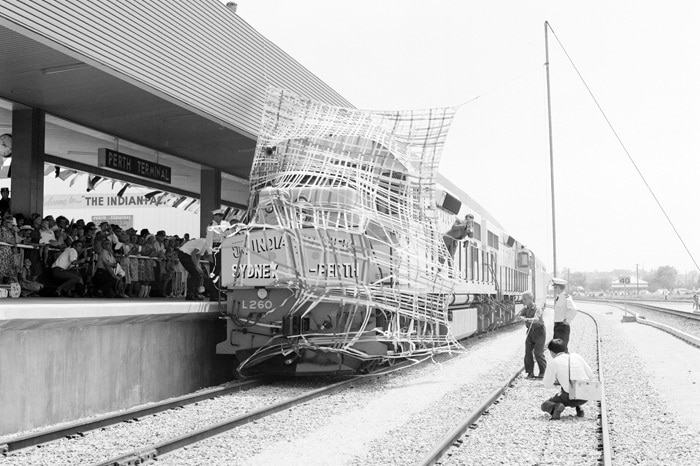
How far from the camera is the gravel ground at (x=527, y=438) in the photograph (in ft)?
23.0

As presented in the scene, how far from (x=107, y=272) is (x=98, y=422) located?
6150 mm

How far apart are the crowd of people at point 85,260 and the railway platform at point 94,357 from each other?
167cm

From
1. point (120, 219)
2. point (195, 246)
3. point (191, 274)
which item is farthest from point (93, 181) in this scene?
point (120, 219)

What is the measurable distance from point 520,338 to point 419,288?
13.2 metres

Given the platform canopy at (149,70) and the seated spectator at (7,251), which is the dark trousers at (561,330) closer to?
the platform canopy at (149,70)

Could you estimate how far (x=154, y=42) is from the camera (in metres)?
12.9

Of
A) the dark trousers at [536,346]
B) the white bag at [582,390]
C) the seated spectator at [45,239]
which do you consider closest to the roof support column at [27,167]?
the seated spectator at [45,239]

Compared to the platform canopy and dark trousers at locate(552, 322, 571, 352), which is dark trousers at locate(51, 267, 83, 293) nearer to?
the platform canopy

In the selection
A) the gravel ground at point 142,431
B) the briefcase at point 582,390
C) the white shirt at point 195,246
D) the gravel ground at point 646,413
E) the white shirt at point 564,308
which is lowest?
the gravel ground at point 646,413

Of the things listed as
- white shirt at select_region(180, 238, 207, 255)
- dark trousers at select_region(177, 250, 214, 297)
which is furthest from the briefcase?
dark trousers at select_region(177, 250, 214, 297)

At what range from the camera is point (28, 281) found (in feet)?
41.7

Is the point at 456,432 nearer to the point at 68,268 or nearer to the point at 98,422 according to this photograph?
the point at 98,422

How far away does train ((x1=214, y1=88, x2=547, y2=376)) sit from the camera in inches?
414

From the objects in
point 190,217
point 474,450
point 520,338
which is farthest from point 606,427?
point 190,217
